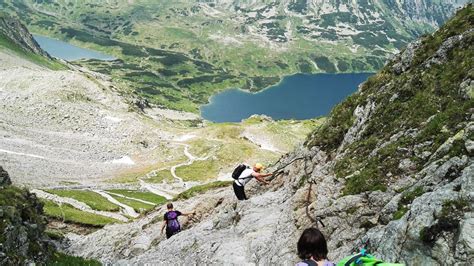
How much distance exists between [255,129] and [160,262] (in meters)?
150

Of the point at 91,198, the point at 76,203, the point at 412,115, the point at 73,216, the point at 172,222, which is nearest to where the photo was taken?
the point at 412,115

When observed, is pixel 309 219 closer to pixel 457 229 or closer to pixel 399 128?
pixel 399 128

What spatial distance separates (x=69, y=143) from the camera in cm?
14250

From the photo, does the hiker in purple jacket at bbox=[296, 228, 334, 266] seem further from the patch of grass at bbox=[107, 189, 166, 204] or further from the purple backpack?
the patch of grass at bbox=[107, 189, 166, 204]

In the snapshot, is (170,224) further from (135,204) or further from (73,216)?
(135,204)

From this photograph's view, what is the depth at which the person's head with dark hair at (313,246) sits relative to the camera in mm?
10945

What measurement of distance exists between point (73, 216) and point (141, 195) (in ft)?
109

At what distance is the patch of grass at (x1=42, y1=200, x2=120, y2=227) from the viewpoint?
250 ft

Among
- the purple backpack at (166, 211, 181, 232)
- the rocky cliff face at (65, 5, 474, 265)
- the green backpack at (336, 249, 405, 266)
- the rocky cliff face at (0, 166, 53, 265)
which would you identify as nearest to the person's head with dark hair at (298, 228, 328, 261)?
the green backpack at (336, 249, 405, 266)

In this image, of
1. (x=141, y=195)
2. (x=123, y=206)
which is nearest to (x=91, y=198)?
(x=123, y=206)

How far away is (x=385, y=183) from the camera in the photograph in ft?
71.5

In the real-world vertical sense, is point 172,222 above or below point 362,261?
below

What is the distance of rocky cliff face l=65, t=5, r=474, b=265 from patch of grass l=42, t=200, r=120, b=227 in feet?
143

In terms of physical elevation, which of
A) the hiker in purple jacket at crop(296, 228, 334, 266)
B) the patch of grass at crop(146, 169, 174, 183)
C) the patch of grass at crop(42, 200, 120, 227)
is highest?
the hiker in purple jacket at crop(296, 228, 334, 266)
